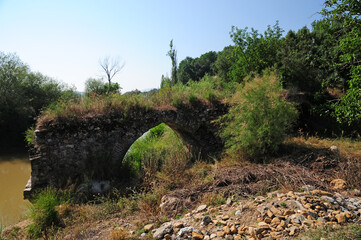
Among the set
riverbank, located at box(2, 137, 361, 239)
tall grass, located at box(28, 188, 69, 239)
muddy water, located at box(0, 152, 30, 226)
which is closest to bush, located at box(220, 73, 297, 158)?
riverbank, located at box(2, 137, 361, 239)

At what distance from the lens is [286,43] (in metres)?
15.1

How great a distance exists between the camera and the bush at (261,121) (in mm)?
6039

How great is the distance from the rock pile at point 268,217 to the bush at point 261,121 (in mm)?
2111

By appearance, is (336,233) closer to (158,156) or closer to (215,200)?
(215,200)

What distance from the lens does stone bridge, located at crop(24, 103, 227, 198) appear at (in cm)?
657

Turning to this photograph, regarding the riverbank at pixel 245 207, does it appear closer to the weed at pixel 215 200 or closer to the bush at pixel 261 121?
the weed at pixel 215 200

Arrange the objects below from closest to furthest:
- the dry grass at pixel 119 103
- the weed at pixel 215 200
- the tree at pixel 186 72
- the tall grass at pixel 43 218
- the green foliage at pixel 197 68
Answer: the weed at pixel 215 200 → the tall grass at pixel 43 218 → the dry grass at pixel 119 103 → the green foliage at pixel 197 68 → the tree at pixel 186 72

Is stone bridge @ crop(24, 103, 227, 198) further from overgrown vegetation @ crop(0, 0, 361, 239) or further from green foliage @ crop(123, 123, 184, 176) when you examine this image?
green foliage @ crop(123, 123, 184, 176)

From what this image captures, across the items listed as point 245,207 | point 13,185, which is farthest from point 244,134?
point 13,185

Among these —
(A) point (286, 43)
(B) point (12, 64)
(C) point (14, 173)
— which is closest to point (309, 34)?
(A) point (286, 43)

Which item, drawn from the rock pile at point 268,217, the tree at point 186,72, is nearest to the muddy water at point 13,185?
the rock pile at point 268,217

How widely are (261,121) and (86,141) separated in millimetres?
5633

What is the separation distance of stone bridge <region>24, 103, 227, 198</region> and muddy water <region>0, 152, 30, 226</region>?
115cm

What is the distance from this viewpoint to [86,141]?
7027 mm
